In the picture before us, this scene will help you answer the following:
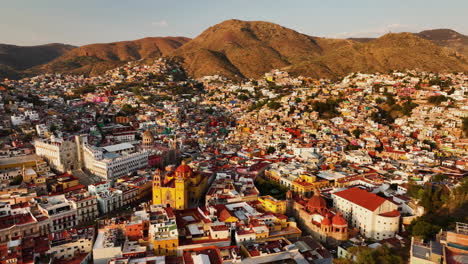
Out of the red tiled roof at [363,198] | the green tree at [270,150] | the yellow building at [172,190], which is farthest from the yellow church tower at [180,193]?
the green tree at [270,150]

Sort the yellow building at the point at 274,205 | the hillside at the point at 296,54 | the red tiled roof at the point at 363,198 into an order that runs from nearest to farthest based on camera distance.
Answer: the red tiled roof at the point at 363,198
the yellow building at the point at 274,205
the hillside at the point at 296,54

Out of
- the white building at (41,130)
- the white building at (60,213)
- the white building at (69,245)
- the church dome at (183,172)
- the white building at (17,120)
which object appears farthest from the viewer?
the white building at (17,120)

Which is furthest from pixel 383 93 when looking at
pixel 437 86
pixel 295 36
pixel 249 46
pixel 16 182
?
pixel 295 36

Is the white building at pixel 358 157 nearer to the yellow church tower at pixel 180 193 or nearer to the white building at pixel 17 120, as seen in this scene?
the yellow church tower at pixel 180 193

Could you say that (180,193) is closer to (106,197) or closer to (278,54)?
(106,197)

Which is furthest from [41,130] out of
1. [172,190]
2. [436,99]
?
[436,99]

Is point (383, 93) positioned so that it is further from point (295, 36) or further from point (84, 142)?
point (295, 36)
